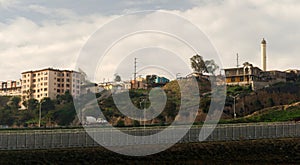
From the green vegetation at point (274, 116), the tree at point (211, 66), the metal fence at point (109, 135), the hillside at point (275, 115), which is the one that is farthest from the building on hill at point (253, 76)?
the metal fence at point (109, 135)

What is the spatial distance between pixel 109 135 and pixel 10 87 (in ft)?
418

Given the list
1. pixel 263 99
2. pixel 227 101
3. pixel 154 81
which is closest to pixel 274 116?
pixel 227 101

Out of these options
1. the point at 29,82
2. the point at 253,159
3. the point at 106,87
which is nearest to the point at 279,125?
the point at 253,159

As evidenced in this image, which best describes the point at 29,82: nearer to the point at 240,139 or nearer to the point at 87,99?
the point at 87,99

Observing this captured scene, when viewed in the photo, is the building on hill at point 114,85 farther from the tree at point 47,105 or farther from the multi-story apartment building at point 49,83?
the multi-story apartment building at point 49,83

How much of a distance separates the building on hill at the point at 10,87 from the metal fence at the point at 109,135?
115 meters

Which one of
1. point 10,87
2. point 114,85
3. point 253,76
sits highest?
point 253,76

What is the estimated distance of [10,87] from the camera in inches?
6378

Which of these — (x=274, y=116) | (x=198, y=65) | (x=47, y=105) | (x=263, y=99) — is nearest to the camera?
(x=274, y=116)

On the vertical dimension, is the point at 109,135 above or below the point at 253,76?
below

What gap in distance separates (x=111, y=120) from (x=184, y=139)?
34423 mm

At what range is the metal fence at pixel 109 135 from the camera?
40.1m

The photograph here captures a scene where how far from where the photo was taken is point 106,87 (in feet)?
336

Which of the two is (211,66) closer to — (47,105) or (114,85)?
(114,85)
